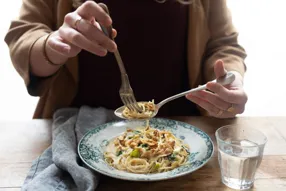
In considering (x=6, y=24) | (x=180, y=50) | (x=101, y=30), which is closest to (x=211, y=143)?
(x=101, y=30)

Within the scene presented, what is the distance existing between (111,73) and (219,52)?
1.26 feet

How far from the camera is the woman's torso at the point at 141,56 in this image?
1321 mm

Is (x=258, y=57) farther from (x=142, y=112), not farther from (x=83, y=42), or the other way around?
(x=83, y=42)

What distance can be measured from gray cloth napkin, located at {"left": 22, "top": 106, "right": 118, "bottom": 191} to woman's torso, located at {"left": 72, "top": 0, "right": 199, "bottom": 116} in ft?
0.73

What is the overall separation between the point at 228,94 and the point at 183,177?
0.27m

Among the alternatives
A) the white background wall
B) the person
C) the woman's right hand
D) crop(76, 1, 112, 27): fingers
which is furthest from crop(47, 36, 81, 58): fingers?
the white background wall

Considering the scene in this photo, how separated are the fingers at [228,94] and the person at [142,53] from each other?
0.48 feet

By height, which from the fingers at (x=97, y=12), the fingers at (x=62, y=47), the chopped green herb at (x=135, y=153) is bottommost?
the chopped green herb at (x=135, y=153)

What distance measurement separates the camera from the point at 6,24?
2.49 m

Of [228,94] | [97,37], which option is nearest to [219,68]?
[228,94]

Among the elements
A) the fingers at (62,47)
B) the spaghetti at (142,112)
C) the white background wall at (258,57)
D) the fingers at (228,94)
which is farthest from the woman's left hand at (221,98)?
the white background wall at (258,57)

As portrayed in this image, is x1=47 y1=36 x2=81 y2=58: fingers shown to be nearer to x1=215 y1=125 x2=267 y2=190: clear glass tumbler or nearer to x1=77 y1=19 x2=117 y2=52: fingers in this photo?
x1=77 y1=19 x2=117 y2=52: fingers

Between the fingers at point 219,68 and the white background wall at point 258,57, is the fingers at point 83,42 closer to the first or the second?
the fingers at point 219,68

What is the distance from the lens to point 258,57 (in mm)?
2725
